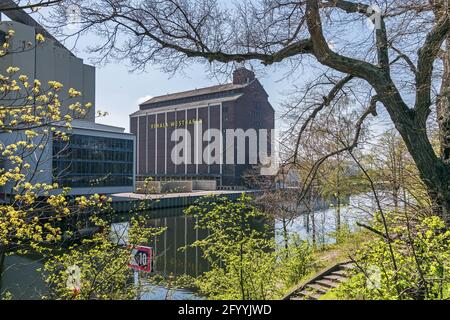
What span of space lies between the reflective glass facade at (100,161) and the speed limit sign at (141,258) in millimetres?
30799

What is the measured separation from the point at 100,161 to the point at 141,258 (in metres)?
38.2

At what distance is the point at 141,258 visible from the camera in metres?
5.85

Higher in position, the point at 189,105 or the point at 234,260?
the point at 189,105

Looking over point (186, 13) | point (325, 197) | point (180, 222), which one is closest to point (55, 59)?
point (180, 222)

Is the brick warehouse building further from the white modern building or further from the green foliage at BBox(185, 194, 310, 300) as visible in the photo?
the green foliage at BBox(185, 194, 310, 300)

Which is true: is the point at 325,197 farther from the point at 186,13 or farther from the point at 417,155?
the point at 186,13

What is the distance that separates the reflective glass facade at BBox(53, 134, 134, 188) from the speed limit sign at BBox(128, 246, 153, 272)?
3080 centimetres

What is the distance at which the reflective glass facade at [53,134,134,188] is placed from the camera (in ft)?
125

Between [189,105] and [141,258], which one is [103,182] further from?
[141,258]

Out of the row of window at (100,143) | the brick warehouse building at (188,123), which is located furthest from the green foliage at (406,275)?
the brick warehouse building at (188,123)

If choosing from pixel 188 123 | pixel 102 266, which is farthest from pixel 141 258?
pixel 188 123

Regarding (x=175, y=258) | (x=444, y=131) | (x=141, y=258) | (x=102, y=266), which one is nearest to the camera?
(x=102, y=266)

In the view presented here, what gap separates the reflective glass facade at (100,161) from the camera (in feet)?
125

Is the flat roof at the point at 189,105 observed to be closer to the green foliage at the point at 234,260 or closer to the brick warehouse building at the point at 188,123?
the brick warehouse building at the point at 188,123
